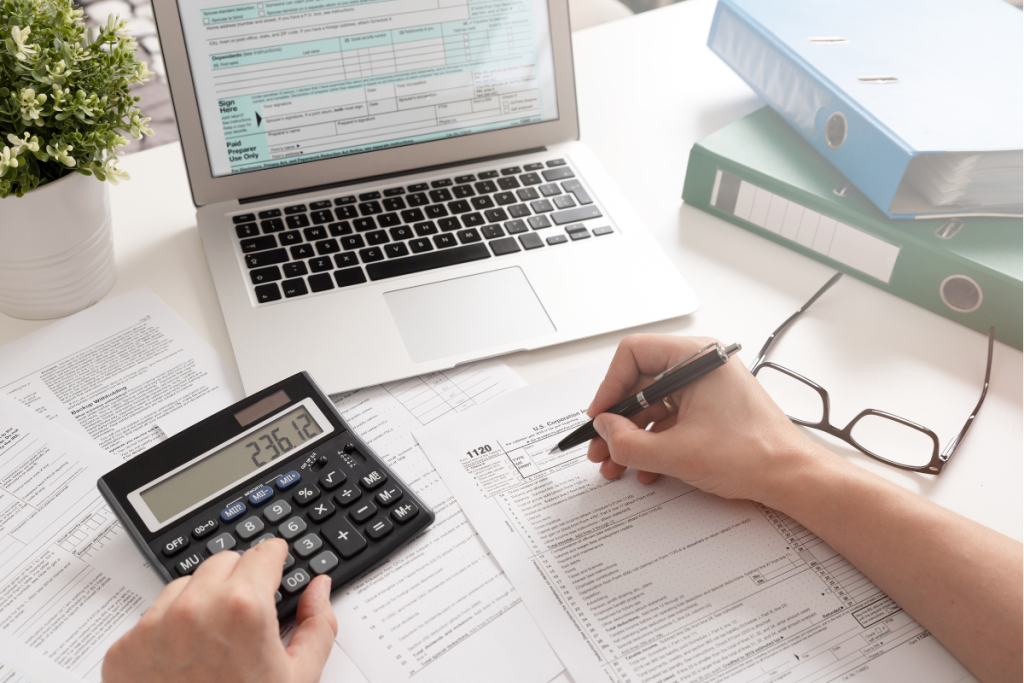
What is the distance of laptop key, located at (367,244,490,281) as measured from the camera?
77 cm

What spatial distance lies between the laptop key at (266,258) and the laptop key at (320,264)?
0.10 ft

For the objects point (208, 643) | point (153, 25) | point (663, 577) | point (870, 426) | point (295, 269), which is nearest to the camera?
point (208, 643)

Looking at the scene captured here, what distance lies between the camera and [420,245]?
0.79m

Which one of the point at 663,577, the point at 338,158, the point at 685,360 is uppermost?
the point at 338,158

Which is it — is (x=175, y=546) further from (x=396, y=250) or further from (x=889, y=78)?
(x=889, y=78)

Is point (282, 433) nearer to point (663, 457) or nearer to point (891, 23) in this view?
point (663, 457)

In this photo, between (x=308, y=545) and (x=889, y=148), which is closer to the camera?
(x=308, y=545)

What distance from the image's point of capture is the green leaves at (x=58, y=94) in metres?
0.59

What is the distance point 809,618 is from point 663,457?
14 cm

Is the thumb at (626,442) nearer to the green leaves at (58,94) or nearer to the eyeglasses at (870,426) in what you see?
the eyeglasses at (870,426)

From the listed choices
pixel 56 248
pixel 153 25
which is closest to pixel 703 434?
pixel 56 248

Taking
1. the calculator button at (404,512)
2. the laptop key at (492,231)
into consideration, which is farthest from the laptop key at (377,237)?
the calculator button at (404,512)

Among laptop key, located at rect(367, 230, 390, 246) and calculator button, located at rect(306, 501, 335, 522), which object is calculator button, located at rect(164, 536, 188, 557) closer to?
calculator button, located at rect(306, 501, 335, 522)

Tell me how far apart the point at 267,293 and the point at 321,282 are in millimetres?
52
